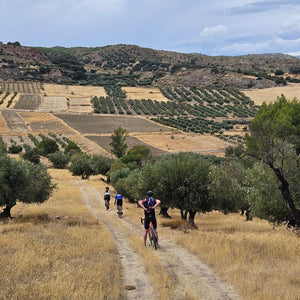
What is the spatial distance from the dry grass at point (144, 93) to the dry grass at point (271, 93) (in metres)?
43.1

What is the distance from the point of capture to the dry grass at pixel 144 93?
170 meters

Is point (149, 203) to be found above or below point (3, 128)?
above

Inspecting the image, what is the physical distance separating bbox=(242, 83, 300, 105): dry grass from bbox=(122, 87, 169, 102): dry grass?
4309cm

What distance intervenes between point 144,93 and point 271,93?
6238 centimetres

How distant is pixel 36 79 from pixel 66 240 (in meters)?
199

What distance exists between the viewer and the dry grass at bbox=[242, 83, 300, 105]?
16312cm

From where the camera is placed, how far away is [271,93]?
172375 millimetres

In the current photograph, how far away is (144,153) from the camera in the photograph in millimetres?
78750

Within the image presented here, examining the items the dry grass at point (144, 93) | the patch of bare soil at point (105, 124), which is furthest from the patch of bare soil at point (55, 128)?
the dry grass at point (144, 93)

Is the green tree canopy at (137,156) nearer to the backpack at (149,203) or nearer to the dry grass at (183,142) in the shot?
the dry grass at (183,142)

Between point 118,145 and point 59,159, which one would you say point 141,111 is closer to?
point 118,145

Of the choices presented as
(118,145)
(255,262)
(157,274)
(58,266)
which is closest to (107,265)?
(58,266)

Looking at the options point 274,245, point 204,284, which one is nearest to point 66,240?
point 204,284

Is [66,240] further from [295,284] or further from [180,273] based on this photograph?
→ [295,284]
